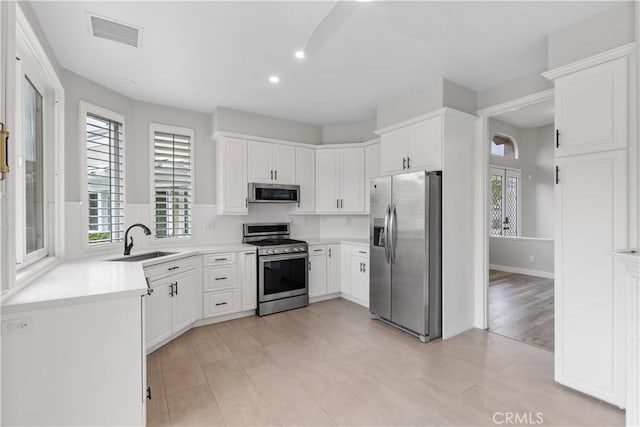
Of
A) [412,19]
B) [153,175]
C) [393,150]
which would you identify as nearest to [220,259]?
[153,175]

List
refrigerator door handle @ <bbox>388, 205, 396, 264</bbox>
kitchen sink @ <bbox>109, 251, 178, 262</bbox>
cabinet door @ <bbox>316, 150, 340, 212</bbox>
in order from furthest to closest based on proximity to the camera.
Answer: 1. cabinet door @ <bbox>316, 150, 340, 212</bbox>
2. refrigerator door handle @ <bbox>388, 205, 396, 264</bbox>
3. kitchen sink @ <bbox>109, 251, 178, 262</bbox>

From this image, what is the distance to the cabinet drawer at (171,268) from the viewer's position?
278 centimetres

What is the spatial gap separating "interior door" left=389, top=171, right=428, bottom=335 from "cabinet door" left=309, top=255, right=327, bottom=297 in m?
1.23

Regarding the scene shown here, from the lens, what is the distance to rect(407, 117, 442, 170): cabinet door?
3.16 meters

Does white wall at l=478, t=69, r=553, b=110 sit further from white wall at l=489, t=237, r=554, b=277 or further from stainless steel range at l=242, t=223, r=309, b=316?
white wall at l=489, t=237, r=554, b=277

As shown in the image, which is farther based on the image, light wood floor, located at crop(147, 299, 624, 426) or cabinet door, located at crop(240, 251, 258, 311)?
cabinet door, located at crop(240, 251, 258, 311)

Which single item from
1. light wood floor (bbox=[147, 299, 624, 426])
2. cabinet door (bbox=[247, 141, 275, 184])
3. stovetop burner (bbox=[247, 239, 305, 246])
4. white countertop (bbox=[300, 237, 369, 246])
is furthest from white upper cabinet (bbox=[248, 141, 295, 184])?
light wood floor (bbox=[147, 299, 624, 426])

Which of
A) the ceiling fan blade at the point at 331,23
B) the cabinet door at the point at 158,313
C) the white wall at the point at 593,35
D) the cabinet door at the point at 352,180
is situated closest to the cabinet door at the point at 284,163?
the cabinet door at the point at 352,180

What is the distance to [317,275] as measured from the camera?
14.2ft

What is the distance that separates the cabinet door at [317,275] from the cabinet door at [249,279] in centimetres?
82

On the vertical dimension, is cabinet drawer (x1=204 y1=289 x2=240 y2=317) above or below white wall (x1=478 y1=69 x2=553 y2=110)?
below

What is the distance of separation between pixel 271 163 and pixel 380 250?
1.97 m

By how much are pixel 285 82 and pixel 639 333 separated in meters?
3.40

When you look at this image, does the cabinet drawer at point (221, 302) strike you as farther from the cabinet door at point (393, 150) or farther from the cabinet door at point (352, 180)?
the cabinet door at point (393, 150)
